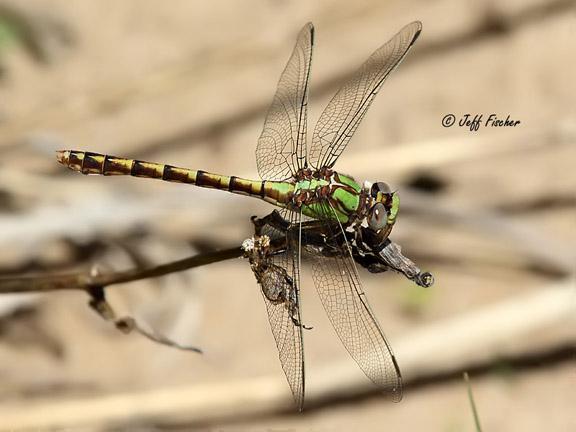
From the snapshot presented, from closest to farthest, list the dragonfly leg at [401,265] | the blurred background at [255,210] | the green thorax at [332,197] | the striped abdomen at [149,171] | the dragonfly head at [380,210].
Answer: the dragonfly leg at [401,265] → the dragonfly head at [380,210] → the green thorax at [332,197] → the striped abdomen at [149,171] → the blurred background at [255,210]

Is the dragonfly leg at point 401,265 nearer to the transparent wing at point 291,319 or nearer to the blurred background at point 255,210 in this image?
the transparent wing at point 291,319

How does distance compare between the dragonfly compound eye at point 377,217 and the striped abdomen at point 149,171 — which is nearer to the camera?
the dragonfly compound eye at point 377,217

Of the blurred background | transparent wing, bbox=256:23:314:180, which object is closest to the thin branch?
transparent wing, bbox=256:23:314:180

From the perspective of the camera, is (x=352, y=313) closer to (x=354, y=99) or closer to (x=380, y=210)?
(x=380, y=210)

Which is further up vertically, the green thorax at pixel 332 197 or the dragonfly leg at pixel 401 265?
the green thorax at pixel 332 197

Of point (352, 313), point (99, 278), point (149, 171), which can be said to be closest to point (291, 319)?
point (352, 313)

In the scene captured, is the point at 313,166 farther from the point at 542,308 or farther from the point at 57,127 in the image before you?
the point at 57,127

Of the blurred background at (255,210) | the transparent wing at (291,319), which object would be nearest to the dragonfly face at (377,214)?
the transparent wing at (291,319)
